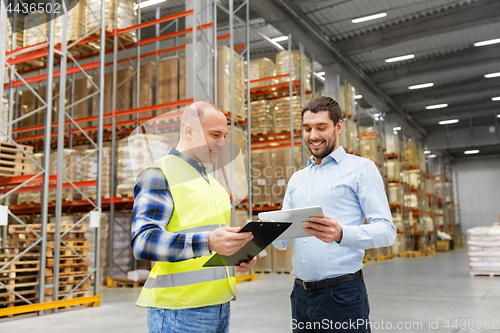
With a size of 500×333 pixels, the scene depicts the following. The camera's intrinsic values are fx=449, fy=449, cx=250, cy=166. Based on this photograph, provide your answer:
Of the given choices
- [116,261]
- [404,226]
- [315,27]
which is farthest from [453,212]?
[116,261]

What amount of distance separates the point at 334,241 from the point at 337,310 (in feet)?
1.06

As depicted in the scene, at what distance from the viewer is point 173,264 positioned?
1.66 m

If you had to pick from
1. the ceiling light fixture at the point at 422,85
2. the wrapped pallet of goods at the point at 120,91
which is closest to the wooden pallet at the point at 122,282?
the wrapped pallet of goods at the point at 120,91

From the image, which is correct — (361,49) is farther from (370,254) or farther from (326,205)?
(326,205)

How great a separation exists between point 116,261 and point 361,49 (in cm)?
1113

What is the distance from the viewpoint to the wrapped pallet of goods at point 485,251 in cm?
1136

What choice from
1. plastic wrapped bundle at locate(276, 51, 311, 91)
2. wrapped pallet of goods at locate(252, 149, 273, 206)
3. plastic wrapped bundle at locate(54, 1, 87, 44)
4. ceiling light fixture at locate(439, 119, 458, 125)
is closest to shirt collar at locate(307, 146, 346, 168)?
plastic wrapped bundle at locate(54, 1, 87, 44)

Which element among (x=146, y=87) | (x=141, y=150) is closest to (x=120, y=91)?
(x=146, y=87)

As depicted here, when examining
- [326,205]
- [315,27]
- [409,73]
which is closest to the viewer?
[326,205]

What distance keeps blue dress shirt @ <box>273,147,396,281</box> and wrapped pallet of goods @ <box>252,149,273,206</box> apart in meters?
10.2

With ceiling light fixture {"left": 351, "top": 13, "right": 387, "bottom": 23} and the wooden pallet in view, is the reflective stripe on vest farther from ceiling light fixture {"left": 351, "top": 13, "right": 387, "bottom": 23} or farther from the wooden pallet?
ceiling light fixture {"left": 351, "top": 13, "right": 387, "bottom": 23}

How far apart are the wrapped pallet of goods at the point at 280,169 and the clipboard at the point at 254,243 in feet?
34.4

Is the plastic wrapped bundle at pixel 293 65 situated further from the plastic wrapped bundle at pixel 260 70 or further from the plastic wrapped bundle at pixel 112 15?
the plastic wrapped bundle at pixel 112 15

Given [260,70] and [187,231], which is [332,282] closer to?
[187,231]
